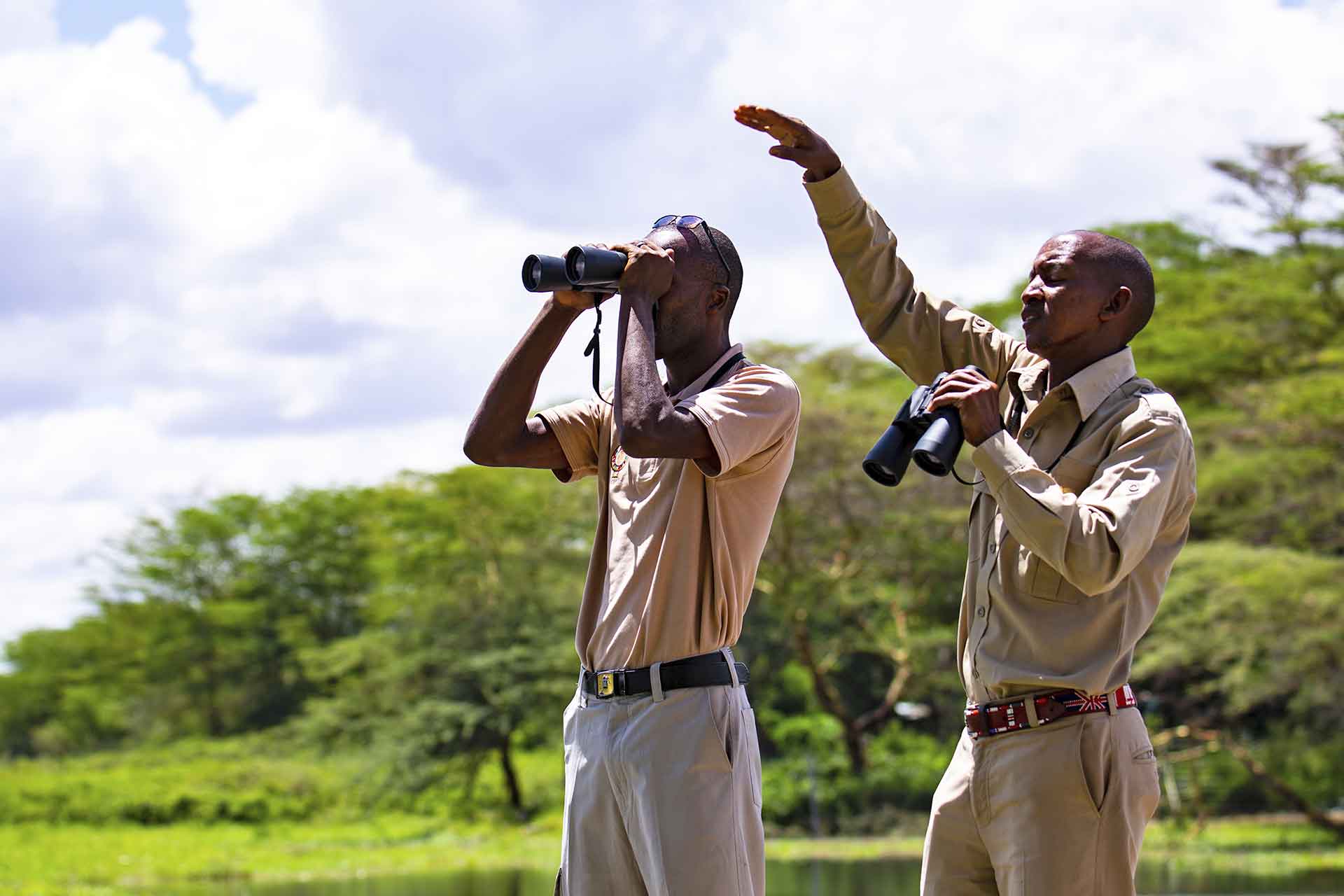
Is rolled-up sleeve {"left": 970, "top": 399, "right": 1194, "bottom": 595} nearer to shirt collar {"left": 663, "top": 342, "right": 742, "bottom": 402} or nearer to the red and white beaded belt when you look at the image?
the red and white beaded belt

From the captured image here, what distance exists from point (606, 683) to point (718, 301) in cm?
75

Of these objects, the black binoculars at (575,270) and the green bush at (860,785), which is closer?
the black binoculars at (575,270)

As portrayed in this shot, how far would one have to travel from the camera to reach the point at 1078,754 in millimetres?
2553

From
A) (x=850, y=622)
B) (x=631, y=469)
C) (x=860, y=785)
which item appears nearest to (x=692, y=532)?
(x=631, y=469)

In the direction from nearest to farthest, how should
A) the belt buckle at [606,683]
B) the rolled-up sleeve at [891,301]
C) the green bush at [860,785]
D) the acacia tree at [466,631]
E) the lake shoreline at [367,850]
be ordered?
the belt buckle at [606,683] < the rolled-up sleeve at [891,301] < the lake shoreline at [367,850] < the green bush at [860,785] < the acacia tree at [466,631]

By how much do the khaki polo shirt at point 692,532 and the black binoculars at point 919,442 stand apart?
0.77 ft

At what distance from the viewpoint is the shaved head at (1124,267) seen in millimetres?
2701

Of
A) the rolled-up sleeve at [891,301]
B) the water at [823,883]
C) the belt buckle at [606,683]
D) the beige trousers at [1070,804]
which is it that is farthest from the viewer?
the water at [823,883]

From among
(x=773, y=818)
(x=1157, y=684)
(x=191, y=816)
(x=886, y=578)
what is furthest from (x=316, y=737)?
(x=1157, y=684)

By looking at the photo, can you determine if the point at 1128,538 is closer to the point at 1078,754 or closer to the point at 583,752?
the point at 1078,754

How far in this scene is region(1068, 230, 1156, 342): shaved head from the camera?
2701 millimetres

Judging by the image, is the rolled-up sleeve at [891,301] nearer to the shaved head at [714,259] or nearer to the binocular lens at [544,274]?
the shaved head at [714,259]

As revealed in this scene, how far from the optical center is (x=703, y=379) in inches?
116

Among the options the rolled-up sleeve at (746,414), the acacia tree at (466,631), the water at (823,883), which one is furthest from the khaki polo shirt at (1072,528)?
the acacia tree at (466,631)
